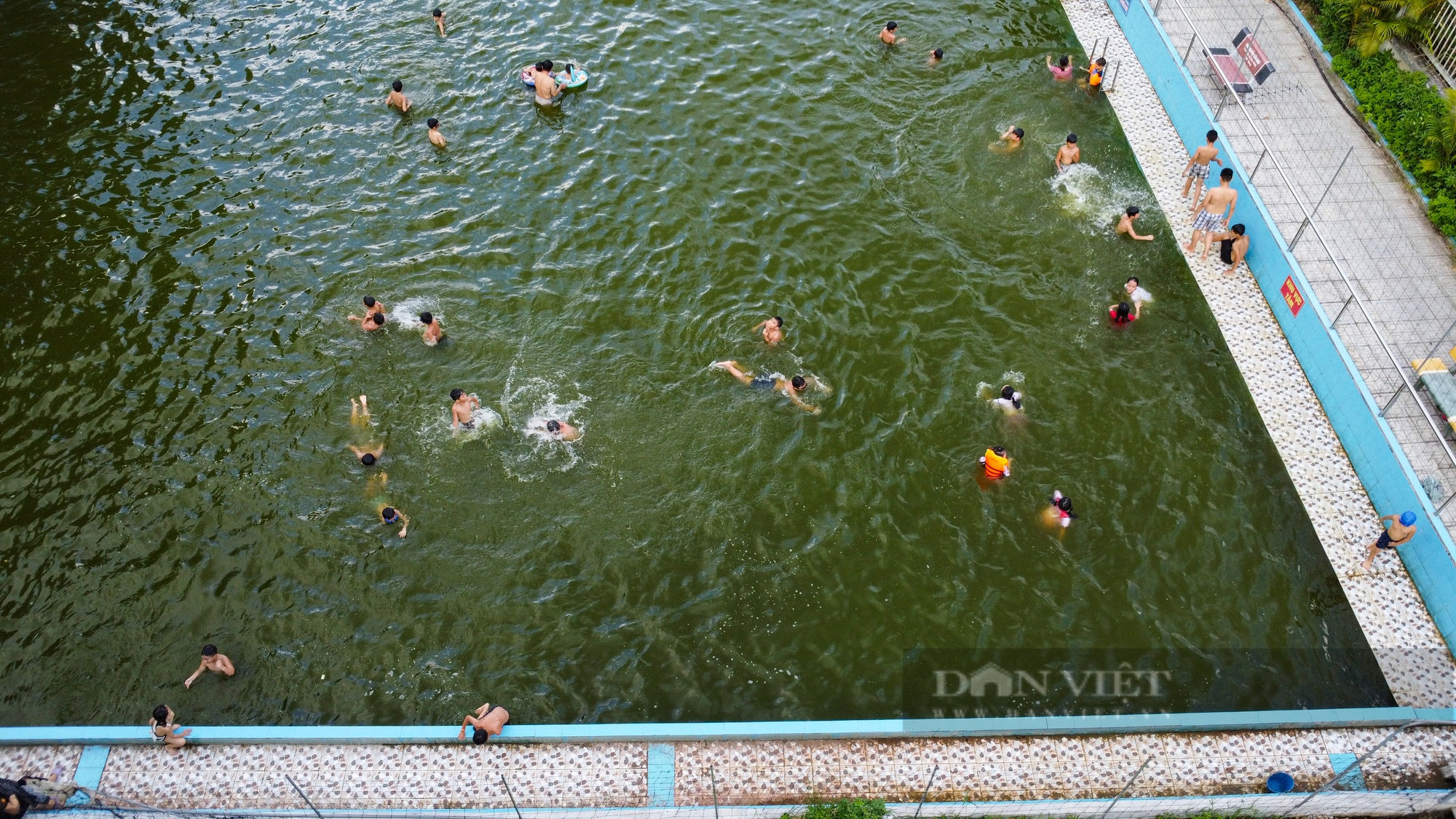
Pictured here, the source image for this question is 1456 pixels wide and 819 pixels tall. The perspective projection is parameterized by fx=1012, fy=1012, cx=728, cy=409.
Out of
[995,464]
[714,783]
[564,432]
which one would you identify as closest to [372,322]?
[564,432]

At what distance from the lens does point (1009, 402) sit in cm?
1692

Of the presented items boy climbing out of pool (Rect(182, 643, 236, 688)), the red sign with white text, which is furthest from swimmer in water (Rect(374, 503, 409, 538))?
the red sign with white text

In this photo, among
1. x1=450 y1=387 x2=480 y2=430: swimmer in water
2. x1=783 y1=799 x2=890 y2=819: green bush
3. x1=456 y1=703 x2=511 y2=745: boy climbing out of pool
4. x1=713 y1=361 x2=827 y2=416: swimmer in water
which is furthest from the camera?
x1=713 y1=361 x2=827 y2=416: swimmer in water

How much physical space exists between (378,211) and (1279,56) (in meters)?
19.9

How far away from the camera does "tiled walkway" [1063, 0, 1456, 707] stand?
14.4 meters

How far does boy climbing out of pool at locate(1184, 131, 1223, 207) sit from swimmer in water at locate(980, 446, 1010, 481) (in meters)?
8.02

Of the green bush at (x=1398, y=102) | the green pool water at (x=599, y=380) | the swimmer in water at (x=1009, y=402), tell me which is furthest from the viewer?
the green bush at (x=1398, y=102)

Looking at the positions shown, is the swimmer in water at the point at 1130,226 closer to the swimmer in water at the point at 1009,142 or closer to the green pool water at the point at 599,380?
the green pool water at the point at 599,380

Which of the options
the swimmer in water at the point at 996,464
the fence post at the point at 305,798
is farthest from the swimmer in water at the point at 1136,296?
the fence post at the point at 305,798

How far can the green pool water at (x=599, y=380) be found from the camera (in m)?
14.8

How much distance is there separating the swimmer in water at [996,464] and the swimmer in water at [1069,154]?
302 inches

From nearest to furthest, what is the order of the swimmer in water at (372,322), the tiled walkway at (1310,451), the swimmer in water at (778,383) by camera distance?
the tiled walkway at (1310,451) → the swimmer in water at (778,383) → the swimmer in water at (372,322)

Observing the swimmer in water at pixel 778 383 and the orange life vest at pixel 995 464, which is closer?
the orange life vest at pixel 995 464

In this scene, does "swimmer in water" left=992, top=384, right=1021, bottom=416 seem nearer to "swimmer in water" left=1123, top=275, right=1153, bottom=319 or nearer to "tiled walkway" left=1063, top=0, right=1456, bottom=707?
"swimmer in water" left=1123, top=275, right=1153, bottom=319
